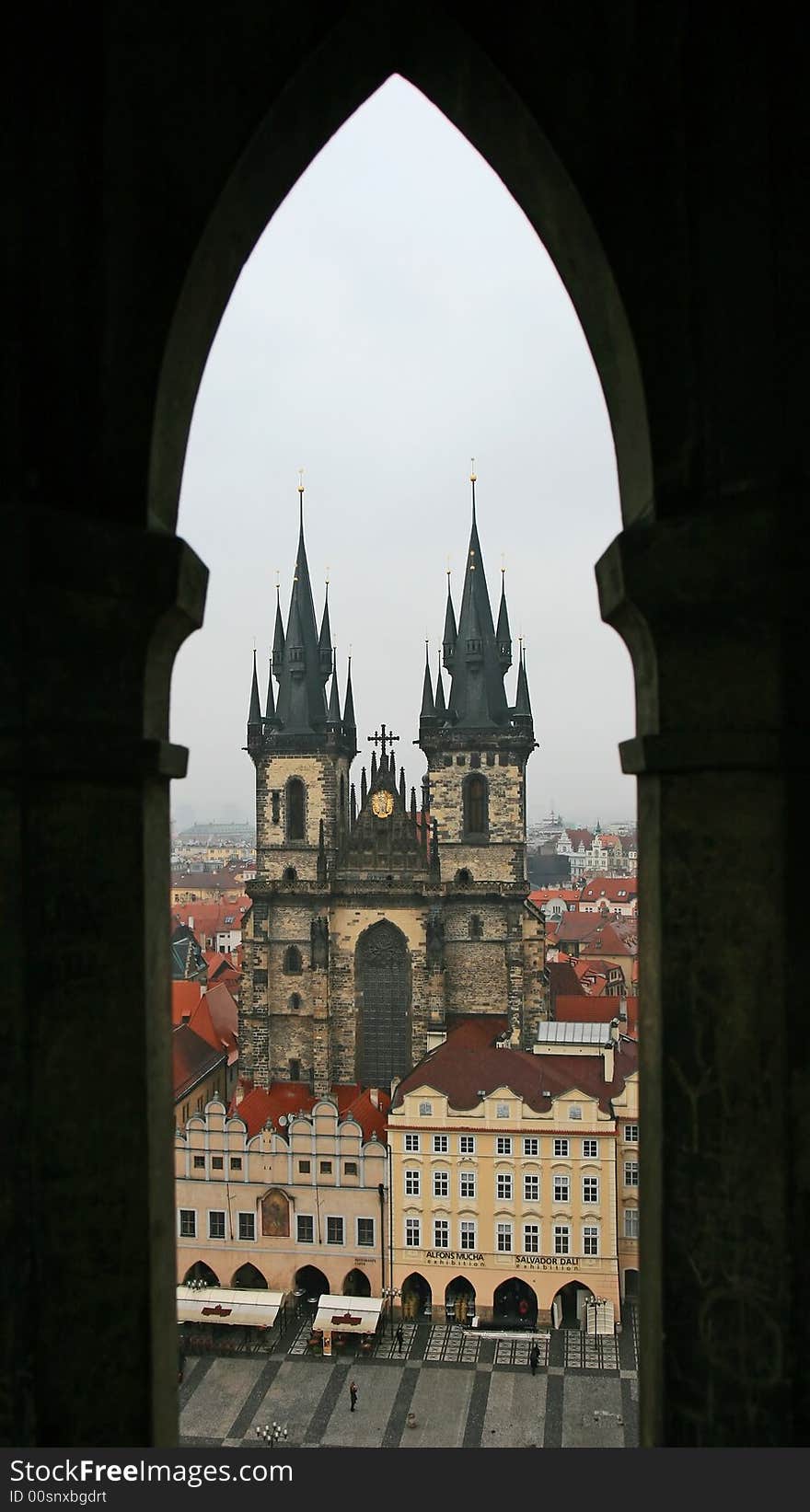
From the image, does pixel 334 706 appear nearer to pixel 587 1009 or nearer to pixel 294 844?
pixel 294 844

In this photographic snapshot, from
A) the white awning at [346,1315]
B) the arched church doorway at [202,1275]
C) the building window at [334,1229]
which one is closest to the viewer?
the white awning at [346,1315]

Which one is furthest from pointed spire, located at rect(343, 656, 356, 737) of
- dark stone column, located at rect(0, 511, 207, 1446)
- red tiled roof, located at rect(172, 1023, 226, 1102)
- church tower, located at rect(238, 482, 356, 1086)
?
dark stone column, located at rect(0, 511, 207, 1446)

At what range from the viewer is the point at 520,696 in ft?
119

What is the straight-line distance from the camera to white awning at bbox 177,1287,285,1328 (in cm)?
2302

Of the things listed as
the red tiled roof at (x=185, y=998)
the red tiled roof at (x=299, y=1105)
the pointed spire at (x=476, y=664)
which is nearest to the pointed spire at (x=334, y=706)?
the pointed spire at (x=476, y=664)

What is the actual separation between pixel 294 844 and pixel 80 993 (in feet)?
111

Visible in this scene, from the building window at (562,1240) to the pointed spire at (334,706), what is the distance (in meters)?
18.0

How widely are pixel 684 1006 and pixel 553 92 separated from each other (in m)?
1.60

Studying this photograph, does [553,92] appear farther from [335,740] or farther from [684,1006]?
[335,740]

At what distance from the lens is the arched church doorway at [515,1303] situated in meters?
23.8

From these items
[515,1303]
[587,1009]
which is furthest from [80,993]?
[587,1009]

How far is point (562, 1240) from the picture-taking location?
77.2 ft

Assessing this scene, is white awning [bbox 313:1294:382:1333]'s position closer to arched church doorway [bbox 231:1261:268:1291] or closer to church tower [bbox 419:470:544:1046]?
arched church doorway [bbox 231:1261:268:1291]

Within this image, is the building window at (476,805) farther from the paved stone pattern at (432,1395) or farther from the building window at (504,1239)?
the paved stone pattern at (432,1395)
